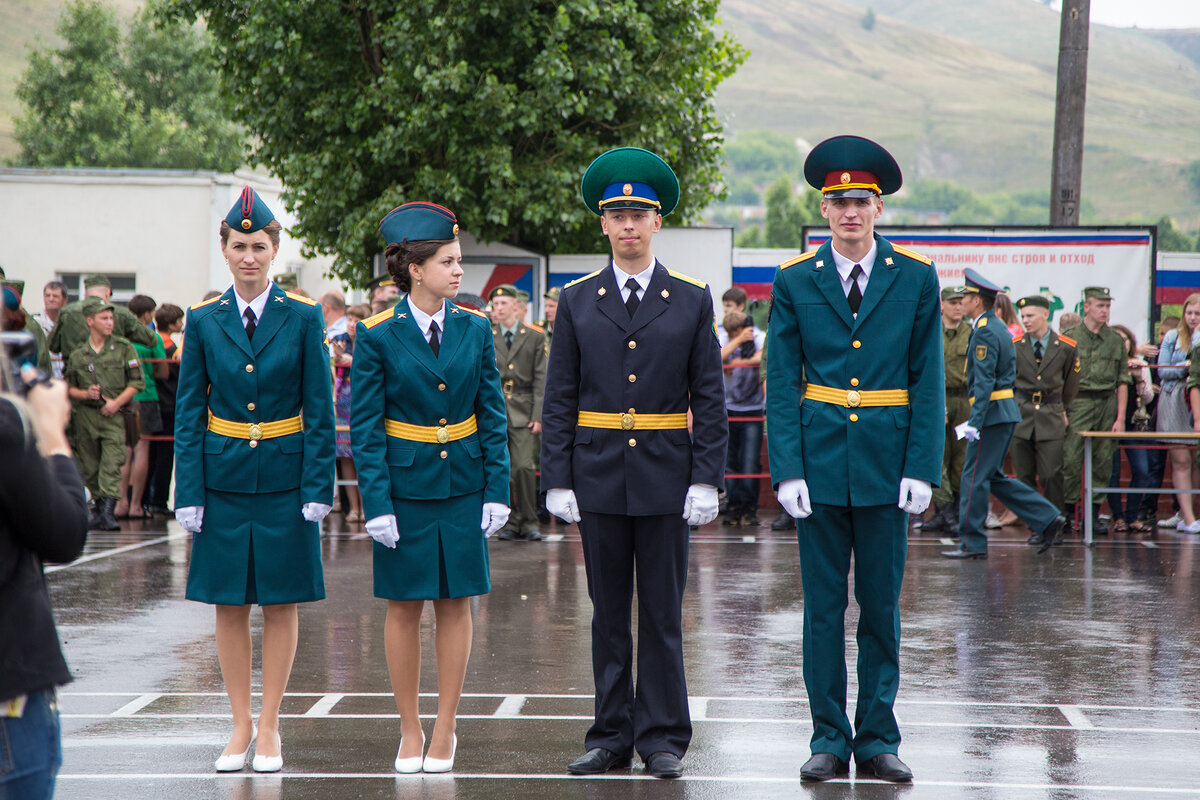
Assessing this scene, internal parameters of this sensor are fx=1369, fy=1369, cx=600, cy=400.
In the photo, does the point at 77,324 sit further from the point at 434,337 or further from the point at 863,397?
the point at 863,397

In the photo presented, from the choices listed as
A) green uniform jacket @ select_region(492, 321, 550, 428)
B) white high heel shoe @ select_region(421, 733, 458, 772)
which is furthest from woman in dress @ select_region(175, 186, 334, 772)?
green uniform jacket @ select_region(492, 321, 550, 428)

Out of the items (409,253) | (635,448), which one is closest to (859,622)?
(635,448)

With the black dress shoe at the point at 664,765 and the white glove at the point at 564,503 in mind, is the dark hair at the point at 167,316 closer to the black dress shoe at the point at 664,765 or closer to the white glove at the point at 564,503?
the white glove at the point at 564,503

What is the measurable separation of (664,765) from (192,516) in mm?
2021

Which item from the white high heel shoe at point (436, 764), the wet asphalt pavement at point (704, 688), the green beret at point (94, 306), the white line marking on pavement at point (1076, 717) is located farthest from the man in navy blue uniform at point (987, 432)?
the green beret at point (94, 306)

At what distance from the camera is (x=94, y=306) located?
12711 millimetres

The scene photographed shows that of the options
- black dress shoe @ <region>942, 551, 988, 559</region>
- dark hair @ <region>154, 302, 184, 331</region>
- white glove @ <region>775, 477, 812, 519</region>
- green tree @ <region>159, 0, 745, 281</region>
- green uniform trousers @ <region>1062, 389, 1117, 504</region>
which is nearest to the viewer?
white glove @ <region>775, 477, 812, 519</region>

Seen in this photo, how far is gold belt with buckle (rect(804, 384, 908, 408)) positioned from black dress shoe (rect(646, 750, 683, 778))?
1.45 meters

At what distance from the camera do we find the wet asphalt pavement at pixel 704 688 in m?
5.07

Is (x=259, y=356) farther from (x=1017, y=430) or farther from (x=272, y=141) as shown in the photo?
(x=272, y=141)

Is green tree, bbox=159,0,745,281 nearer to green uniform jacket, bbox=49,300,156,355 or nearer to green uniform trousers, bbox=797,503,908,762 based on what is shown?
green uniform jacket, bbox=49,300,156,355

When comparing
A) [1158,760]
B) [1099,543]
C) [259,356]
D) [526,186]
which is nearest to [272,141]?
[526,186]

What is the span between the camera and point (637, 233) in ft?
17.1

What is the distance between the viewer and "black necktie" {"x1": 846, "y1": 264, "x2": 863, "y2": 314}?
5238 mm
